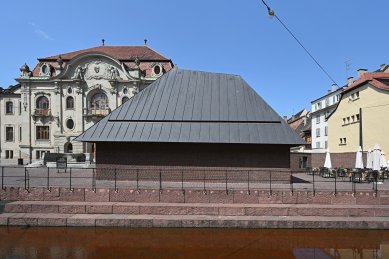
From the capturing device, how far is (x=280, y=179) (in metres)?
16.8

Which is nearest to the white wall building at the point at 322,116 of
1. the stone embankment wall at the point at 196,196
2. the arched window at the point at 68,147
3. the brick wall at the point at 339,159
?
the brick wall at the point at 339,159

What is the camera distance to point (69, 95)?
4294 cm

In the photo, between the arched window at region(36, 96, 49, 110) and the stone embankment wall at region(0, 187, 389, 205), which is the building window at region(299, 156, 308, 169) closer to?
the stone embankment wall at region(0, 187, 389, 205)

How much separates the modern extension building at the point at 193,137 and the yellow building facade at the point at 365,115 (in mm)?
11118

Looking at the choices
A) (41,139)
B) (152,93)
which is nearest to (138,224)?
(152,93)

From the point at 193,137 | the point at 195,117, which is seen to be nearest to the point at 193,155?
the point at 193,137

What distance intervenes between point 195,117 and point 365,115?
65.9ft

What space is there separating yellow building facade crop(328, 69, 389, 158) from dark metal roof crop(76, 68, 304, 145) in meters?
11.1

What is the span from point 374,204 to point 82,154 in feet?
116

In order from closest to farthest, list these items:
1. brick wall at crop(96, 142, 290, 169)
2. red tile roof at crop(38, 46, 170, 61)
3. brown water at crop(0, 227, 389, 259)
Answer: brown water at crop(0, 227, 389, 259) < brick wall at crop(96, 142, 290, 169) < red tile roof at crop(38, 46, 170, 61)

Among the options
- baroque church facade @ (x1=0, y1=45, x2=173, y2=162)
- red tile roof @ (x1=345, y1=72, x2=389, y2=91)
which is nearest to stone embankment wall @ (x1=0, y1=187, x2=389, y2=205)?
red tile roof @ (x1=345, y1=72, x2=389, y2=91)

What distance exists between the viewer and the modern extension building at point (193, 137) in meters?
16.6

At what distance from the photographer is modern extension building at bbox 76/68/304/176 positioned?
16609 mm

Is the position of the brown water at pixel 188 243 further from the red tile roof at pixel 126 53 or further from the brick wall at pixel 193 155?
the red tile roof at pixel 126 53
